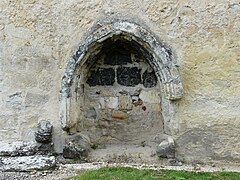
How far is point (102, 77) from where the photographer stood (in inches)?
236

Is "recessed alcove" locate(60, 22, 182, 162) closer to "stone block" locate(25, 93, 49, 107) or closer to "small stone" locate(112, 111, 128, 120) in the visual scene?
"small stone" locate(112, 111, 128, 120)

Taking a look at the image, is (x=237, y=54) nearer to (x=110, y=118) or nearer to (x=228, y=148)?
(x=228, y=148)

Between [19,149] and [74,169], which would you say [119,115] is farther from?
[19,149]

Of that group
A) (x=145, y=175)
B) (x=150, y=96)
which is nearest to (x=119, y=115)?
(x=150, y=96)

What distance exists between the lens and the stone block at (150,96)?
19.2ft

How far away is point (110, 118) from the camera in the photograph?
6.04 metres

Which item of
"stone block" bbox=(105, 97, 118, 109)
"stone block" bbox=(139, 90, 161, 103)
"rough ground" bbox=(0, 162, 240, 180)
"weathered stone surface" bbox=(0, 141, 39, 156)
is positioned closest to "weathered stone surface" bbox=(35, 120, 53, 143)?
"weathered stone surface" bbox=(0, 141, 39, 156)

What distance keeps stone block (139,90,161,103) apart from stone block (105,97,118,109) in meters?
0.33

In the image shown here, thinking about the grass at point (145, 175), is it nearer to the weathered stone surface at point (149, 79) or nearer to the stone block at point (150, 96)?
the stone block at point (150, 96)

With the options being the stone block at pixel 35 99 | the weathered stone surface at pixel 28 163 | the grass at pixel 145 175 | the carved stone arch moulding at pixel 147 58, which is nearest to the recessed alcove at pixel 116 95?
the carved stone arch moulding at pixel 147 58

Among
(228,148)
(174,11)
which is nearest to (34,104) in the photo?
(174,11)

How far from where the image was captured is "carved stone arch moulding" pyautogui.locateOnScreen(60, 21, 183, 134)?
5391mm

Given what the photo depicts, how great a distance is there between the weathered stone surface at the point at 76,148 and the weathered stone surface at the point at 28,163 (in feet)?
1.07

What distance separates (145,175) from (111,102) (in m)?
1.42
